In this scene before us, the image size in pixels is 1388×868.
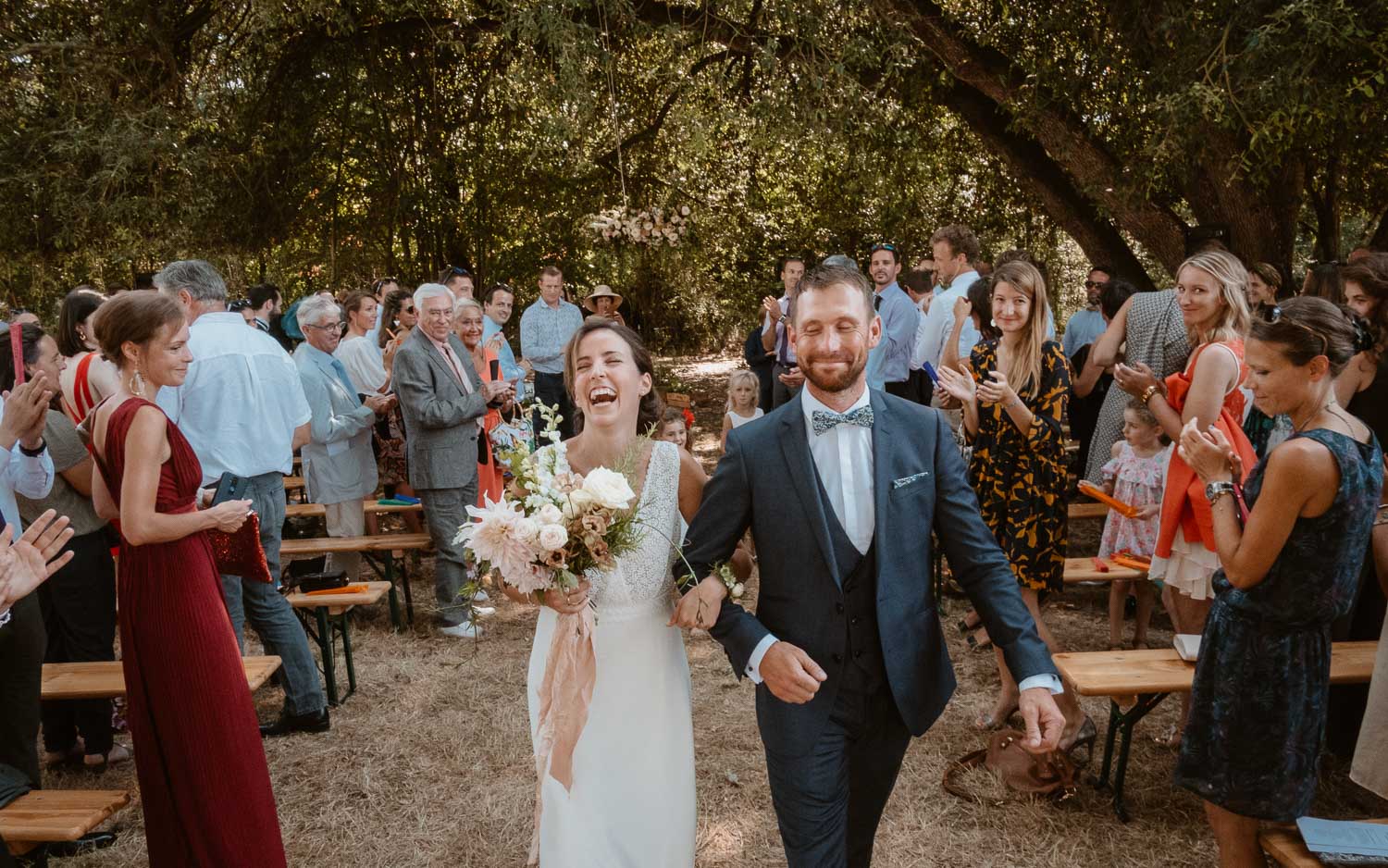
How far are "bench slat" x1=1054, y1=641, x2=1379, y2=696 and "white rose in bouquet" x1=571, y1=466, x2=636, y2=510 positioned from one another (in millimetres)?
2202

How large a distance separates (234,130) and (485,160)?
2.99 metres

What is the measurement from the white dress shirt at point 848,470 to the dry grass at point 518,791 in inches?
74.0

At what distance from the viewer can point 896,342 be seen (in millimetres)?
7418

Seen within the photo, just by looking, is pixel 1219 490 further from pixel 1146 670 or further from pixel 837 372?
pixel 837 372

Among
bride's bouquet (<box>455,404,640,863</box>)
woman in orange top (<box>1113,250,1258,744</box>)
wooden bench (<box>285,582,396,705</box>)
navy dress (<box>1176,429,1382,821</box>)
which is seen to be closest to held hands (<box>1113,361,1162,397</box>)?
woman in orange top (<box>1113,250,1258,744</box>)

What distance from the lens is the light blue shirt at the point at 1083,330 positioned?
784 centimetres

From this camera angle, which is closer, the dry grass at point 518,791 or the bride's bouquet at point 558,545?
the bride's bouquet at point 558,545

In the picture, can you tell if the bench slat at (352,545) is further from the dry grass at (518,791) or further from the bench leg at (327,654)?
the bench leg at (327,654)

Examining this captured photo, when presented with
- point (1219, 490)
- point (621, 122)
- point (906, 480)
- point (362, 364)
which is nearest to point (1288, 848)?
point (1219, 490)

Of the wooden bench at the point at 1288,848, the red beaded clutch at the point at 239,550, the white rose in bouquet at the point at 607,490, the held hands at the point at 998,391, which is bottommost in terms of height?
the wooden bench at the point at 1288,848

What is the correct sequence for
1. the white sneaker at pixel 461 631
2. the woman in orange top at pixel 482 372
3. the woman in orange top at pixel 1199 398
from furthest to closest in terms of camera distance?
the woman in orange top at pixel 482 372 → the white sneaker at pixel 461 631 → the woman in orange top at pixel 1199 398

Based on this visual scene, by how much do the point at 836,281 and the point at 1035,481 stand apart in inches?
93.7

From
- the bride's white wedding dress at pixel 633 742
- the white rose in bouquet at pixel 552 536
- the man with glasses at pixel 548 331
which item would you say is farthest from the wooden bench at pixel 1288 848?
the man with glasses at pixel 548 331

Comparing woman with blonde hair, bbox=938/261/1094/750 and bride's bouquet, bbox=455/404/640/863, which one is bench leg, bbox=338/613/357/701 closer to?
bride's bouquet, bbox=455/404/640/863
